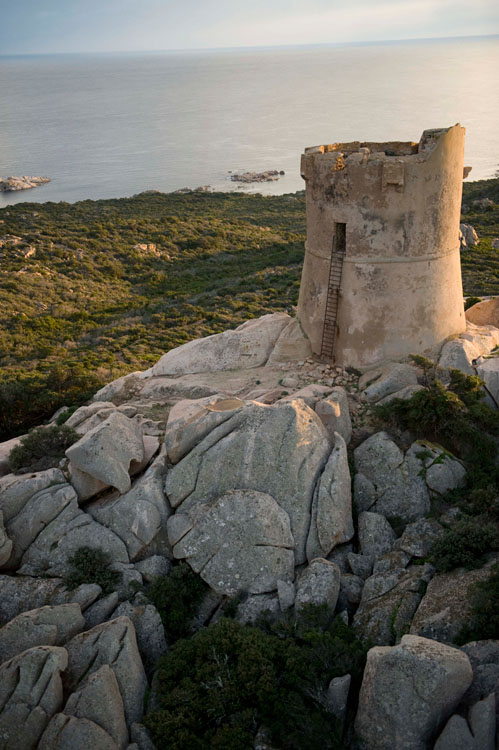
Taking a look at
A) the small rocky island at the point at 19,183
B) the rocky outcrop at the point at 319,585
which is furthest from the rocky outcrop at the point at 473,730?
the small rocky island at the point at 19,183

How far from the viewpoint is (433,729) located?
317 inches

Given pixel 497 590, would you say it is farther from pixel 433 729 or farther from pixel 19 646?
pixel 19 646

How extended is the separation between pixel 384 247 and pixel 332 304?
210 centimetres

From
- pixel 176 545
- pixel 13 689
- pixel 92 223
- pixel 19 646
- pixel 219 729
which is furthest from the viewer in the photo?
pixel 92 223

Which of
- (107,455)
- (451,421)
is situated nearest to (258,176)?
(451,421)

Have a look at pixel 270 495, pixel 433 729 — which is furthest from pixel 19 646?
pixel 433 729

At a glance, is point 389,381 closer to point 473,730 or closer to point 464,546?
point 464,546

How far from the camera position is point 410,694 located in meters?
8.16

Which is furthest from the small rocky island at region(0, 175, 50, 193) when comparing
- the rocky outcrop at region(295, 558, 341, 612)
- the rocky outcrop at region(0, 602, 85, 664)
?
the rocky outcrop at region(295, 558, 341, 612)

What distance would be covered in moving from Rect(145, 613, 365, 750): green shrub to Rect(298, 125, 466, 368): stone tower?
8.43 metres

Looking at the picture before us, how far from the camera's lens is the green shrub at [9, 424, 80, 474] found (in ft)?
48.4

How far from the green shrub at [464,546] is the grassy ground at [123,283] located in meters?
13.2

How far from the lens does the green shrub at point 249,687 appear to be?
845 cm

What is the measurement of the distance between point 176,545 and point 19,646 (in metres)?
3.46
